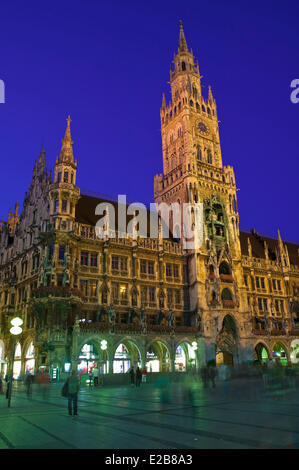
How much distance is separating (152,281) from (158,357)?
9.60 m

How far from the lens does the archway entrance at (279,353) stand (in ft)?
183

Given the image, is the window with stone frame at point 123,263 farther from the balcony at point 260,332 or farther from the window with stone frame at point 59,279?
the balcony at point 260,332

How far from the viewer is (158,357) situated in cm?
4797

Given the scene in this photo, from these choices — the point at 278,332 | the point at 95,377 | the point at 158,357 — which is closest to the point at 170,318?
the point at 158,357

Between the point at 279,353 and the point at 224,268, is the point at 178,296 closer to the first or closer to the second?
the point at 224,268

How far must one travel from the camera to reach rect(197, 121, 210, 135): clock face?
63.1 m

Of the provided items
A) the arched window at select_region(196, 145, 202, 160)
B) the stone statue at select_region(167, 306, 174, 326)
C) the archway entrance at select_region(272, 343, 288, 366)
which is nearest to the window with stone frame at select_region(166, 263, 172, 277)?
the stone statue at select_region(167, 306, 174, 326)

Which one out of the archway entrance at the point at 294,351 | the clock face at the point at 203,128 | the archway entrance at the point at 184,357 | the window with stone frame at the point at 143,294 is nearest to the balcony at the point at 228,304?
the archway entrance at the point at 184,357

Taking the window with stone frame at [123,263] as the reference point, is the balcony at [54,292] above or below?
below

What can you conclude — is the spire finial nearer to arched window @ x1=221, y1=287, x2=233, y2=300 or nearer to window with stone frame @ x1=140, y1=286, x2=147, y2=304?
arched window @ x1=221, y1=287, x2=233, y2=300

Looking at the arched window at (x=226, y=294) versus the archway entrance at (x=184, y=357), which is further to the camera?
the arched window at (x=226, y=294)

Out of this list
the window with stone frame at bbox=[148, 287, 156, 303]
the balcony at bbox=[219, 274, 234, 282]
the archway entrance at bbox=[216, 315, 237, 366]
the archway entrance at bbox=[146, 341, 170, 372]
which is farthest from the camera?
the balcony at bbox=[219, 274, 234, 282]

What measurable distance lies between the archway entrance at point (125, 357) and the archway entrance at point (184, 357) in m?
6.22

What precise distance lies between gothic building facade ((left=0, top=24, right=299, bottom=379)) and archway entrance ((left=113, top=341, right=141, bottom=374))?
118 millimetres
